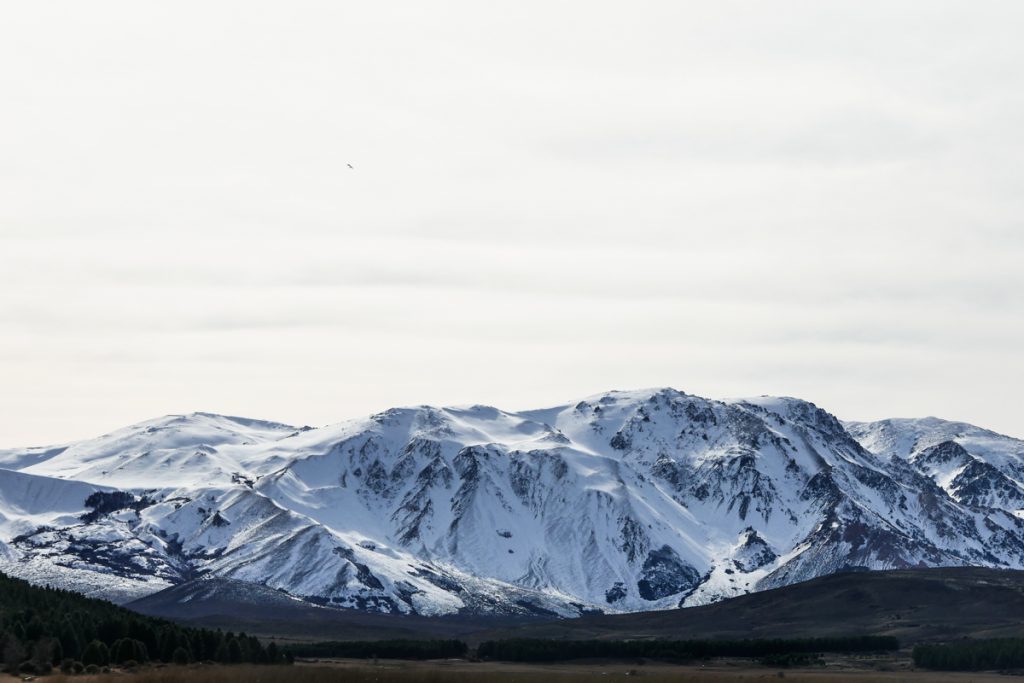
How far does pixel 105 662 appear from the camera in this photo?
192 m

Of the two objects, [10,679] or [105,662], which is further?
[105,662]

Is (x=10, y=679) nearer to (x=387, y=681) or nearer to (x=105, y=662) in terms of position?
(x=105, y=662)

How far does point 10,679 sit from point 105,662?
112 ft

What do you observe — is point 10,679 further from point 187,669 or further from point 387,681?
point 387,681

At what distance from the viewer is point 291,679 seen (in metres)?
192

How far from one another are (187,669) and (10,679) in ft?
139

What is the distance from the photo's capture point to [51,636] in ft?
648

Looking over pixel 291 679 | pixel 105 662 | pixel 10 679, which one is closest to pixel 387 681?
pixel 291 679

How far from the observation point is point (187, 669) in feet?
651

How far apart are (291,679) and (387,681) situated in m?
13.3

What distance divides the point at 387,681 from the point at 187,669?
2485 cm

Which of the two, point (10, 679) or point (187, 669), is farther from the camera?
point (187, 669)

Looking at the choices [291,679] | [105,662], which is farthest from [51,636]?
[291,679]

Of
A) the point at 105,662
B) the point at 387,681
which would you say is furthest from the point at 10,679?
the point at 387,681
